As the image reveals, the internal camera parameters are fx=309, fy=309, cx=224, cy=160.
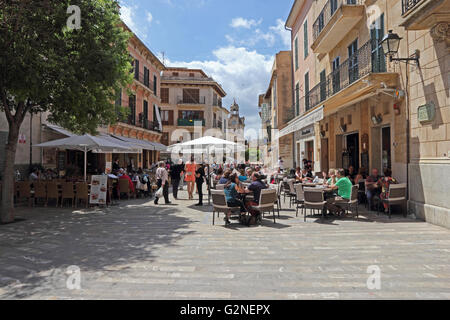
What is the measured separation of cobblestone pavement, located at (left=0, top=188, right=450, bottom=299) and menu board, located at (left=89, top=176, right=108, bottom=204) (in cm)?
204

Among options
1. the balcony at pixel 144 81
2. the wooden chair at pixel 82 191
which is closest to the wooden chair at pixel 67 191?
the wooden chair at pixel 82 191

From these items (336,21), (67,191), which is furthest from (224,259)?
(336,21)

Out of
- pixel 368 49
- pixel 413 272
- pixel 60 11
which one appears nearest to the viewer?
pixel 413 272

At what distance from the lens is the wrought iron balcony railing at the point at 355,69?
10000mm

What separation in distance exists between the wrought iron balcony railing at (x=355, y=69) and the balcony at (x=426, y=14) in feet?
8.20

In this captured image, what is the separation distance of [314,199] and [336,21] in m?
7.74

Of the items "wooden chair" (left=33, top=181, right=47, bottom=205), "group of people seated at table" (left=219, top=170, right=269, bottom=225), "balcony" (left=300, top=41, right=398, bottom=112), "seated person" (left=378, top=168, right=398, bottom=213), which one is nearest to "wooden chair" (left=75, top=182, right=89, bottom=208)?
"wooden chair" (left=33, top=181, right=47, bottom=205)

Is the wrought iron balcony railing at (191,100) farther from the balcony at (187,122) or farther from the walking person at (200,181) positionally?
the walking person at (200,181)

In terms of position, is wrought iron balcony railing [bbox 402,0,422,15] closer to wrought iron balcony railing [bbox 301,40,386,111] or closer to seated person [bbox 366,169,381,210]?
wrought iron balcony railing [bbox 301,40,386,111]

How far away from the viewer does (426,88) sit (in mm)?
7727

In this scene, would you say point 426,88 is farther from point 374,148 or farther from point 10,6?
point 10,6

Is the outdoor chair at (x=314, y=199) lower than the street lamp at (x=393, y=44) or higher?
lower
